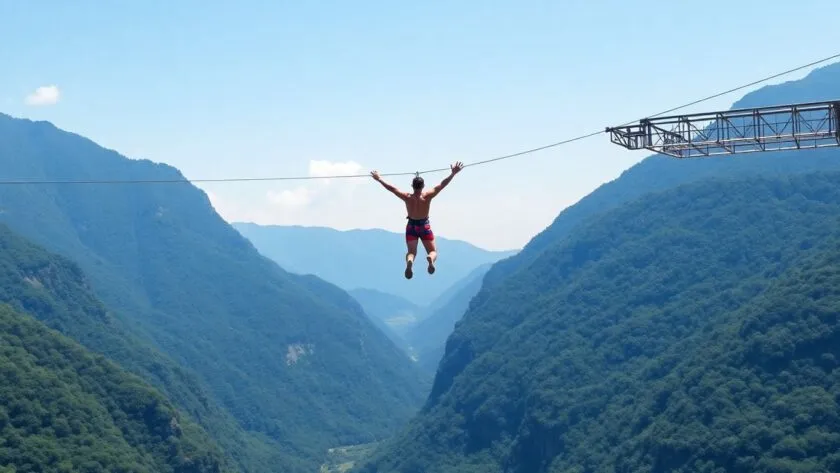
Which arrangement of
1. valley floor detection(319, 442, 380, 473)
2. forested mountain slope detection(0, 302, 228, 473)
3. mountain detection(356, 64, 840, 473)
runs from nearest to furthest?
forested mountain slope detection(0, 302, 228, 473), mountain detection(356, 64, 840, 473), valley floor detection(319, 442, 380, 473)

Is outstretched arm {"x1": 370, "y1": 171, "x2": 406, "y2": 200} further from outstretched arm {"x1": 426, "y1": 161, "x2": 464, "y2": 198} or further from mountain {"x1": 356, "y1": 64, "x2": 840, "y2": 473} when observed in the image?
mountain {"x1": 356, "y1": 64, "x2": 840, "y2": 473}

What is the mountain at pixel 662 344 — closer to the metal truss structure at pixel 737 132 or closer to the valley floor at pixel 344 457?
the valley floor at pixel 344 457

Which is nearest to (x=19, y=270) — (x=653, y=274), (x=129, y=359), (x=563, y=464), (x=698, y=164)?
(x=129, y=359)

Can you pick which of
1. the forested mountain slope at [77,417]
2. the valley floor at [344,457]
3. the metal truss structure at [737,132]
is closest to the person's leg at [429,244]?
the metal truss structure at [737,132]

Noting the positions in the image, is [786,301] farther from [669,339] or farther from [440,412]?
[440,412]

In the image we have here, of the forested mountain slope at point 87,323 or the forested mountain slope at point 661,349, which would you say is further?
the forested mountain slope at point 87,323

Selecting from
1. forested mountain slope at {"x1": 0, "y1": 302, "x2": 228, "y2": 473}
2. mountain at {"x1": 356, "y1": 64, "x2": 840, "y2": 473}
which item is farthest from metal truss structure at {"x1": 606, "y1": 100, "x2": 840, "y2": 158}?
forested mountain slope at {"x1": 0, "y1": 302, "x2": 228, "y2": 473}

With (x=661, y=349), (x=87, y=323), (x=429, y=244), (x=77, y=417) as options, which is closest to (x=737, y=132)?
(x=429, y=244)
